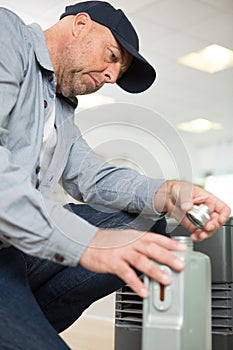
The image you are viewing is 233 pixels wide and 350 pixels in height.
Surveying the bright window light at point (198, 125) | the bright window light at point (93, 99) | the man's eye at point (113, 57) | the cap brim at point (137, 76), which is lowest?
the bright window light at point (198, 125)

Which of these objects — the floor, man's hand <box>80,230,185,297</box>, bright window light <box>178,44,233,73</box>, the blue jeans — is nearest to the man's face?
the blue jeans

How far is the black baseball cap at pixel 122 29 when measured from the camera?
3.73ft

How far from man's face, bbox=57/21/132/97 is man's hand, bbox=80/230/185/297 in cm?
49

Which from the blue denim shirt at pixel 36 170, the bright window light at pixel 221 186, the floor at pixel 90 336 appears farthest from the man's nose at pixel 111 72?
the bright window light at pixel 221 186

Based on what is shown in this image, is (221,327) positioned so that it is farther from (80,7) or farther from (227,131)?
(227,131)

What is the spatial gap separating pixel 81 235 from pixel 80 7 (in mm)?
598

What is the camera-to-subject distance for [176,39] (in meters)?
3.76

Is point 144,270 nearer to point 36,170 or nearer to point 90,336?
point 36,170

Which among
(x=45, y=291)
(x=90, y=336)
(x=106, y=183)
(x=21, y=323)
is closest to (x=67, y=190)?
(x=106, y=183)

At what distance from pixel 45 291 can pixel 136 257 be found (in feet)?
1.59

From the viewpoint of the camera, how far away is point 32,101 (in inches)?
40.8

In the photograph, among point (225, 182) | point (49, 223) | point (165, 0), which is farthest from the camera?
point (225, 182)

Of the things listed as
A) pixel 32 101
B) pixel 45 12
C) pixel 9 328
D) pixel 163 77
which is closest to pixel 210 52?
pixel 163 77

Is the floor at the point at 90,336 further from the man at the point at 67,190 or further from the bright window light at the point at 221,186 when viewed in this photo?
the bright window light at the point at 221,186
